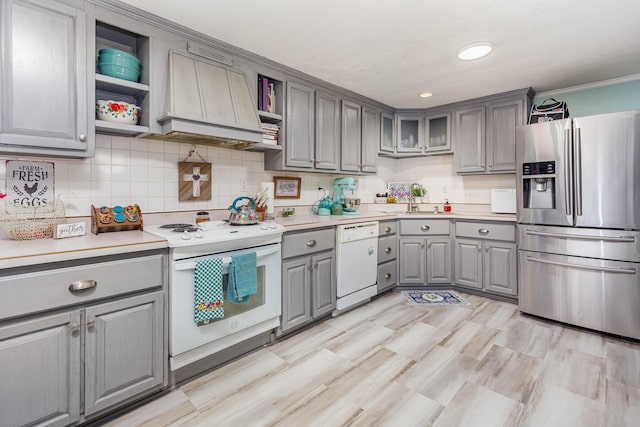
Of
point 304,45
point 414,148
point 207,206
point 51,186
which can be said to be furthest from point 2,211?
point 414,148

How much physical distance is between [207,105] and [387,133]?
256cm

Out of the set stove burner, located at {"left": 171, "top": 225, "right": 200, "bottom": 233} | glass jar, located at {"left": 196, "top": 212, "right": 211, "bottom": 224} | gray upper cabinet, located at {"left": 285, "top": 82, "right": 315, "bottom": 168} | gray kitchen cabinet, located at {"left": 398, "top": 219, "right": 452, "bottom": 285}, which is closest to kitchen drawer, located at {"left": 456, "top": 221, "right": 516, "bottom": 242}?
gray kitchen cabinet, located at {"left": 398, "top": 219, "right": 452, "bottom": 285}

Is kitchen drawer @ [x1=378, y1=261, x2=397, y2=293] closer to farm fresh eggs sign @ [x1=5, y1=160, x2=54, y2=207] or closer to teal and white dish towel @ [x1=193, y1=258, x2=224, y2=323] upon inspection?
teal and white dish towel @ [x1=193, y1=258, x2=224, y2=323]

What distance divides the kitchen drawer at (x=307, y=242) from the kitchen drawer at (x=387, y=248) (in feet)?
2.56

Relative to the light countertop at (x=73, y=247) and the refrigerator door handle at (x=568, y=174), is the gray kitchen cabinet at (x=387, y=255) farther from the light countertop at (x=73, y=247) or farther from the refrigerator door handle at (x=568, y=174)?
the light countertop at (x=73, y=247)

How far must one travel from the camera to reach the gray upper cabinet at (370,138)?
3.71 metres

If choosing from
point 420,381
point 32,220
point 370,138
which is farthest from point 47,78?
point 370,138

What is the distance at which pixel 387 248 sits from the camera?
138 inches

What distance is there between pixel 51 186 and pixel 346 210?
249 centimetres

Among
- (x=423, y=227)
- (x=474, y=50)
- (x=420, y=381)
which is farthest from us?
(x=423, y=227)

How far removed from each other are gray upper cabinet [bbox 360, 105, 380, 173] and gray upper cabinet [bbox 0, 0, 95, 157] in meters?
2.64

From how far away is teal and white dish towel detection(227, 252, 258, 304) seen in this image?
1989 mm

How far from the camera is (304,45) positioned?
2422mm

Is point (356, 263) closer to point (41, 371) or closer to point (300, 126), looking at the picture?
point (300, 126)
